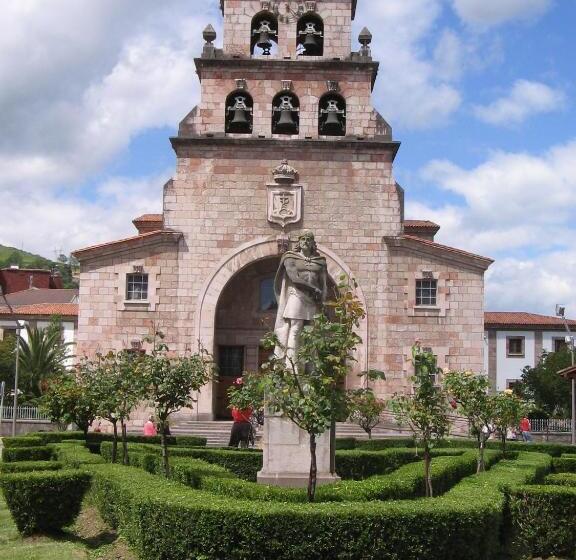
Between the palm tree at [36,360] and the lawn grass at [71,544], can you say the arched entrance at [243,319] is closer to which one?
the palm tree at [36,360]

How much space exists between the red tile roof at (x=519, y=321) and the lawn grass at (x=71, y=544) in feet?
143

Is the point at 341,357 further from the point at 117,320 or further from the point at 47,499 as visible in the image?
→ the point at 117,320

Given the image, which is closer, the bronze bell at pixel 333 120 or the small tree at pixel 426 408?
the small tree at pixel 426 408

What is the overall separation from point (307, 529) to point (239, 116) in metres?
22.4

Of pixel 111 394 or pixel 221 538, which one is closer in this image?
pixel 221 538

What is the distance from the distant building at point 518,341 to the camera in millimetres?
53750

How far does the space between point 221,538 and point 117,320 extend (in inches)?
824

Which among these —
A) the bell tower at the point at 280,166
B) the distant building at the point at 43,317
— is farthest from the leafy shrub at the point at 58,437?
the distant building at the point at 43,317

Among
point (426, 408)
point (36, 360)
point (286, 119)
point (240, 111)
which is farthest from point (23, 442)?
point (36, 360)

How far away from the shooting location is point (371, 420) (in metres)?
25.2

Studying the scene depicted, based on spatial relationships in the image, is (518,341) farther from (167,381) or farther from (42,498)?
(42,498)

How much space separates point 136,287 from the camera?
96.4 ft

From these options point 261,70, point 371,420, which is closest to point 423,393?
point 371,420

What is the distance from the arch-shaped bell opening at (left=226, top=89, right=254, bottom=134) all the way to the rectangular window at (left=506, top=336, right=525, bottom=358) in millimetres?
29477
